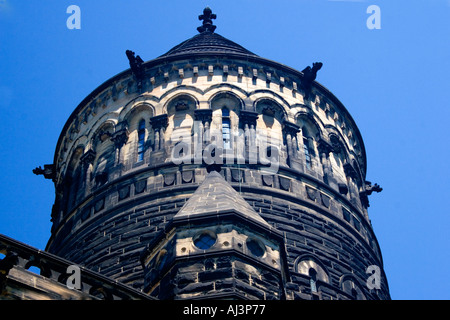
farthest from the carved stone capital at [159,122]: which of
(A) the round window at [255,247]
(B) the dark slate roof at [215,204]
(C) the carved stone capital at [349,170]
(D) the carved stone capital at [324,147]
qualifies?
(A) the round window at [255,247]

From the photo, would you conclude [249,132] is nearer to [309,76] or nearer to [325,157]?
[325,157]

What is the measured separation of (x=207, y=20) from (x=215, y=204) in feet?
52.8

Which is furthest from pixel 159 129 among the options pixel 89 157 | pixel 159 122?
pixel 89 157

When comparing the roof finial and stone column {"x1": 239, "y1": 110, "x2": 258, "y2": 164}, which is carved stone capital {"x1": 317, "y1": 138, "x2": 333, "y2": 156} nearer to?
stone column {"x1": 239, "y1": 110, "x2": 258, "y2": 164}

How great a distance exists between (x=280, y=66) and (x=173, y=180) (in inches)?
209

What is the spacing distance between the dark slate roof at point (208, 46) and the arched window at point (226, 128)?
2.18 metres

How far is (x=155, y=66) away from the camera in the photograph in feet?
71.7

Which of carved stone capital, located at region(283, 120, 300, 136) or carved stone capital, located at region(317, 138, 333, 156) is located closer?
carved stone capital, located at region(283, 120, 300, 136)

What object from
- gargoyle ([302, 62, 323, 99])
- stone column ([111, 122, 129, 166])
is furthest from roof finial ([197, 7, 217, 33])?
stone column ([111, 122, 129, 166])

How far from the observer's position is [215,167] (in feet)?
51.8

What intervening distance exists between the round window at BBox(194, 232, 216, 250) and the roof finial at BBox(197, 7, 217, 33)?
53.5ft

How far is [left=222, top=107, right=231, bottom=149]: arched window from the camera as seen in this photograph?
19.7 m
